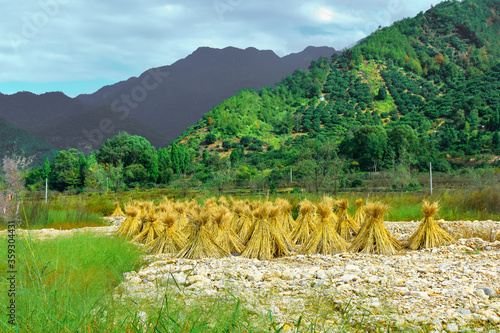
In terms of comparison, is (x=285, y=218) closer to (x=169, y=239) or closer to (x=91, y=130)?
(x=169, y=239)

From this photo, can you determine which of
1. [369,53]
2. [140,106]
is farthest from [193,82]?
[369,53]

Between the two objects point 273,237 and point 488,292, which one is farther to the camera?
point 273,237

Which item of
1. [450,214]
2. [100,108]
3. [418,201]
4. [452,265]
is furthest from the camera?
[100,108]

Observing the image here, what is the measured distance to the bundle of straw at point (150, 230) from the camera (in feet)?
21.0

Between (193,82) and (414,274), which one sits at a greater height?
(193,82)

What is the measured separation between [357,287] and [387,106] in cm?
5950

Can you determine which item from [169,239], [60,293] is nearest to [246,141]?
[169,239]

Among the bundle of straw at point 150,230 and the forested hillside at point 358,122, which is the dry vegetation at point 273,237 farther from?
the forested hillside at point 358,122

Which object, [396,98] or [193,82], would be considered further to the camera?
[193,82]

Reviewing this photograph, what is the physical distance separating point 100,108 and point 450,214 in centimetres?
6677

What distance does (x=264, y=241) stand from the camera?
546 cm

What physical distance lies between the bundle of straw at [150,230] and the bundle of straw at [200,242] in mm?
1175

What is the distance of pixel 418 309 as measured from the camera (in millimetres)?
2992

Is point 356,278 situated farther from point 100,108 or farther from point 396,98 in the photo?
point 100,108
